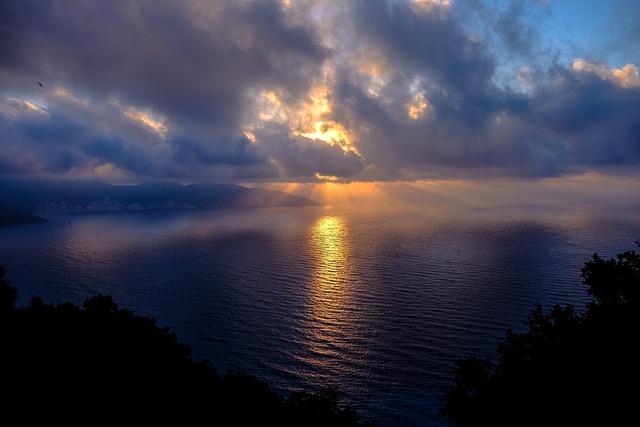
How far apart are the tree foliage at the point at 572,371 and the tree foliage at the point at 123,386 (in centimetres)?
1276

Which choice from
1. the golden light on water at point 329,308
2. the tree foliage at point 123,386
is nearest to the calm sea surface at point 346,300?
the golden light on water at point 329,308

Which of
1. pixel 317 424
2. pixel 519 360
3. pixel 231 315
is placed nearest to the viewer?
pixel 519 360

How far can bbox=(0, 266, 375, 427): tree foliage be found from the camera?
2780 centimetres

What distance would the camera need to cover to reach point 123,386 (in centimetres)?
3141

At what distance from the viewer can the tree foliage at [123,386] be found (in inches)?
1094

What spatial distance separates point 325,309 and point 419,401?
40391 millimetres

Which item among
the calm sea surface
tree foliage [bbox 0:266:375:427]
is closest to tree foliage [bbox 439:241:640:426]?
tree foliage [bbox 0:266:375:427]

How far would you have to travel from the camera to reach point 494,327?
70562 millimetres

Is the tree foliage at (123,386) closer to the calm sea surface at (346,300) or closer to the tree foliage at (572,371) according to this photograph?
the tree foliage at (572,371)

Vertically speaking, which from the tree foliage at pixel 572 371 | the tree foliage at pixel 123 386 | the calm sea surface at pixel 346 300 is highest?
the tree foliage at pixel 572 371

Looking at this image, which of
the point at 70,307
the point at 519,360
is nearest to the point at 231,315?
the point at 70,307

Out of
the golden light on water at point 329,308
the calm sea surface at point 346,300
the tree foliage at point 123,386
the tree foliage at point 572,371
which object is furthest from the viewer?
the golden light on water at point 329,308

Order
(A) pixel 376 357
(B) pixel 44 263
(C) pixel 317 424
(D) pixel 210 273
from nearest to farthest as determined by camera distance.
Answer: (C) pixel 317 424 → (A) pixel 376 357 → (D) pixel 210 273 → (B) pixel 44 263

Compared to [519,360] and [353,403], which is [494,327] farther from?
[519,360]
